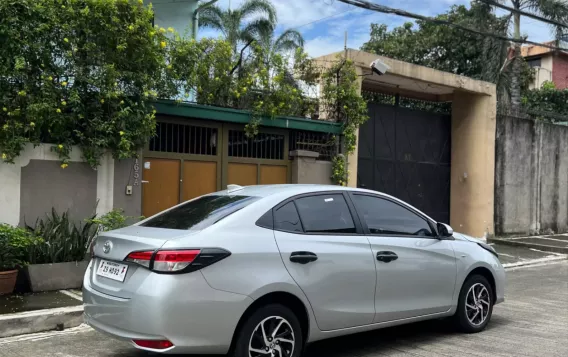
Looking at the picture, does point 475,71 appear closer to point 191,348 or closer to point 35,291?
point 35,291

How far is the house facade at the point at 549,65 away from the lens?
123 ft

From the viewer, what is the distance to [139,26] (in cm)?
855

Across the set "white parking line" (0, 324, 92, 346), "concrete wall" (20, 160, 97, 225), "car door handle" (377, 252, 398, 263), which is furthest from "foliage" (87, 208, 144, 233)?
"car door handle" (377, 252, 398, 263)

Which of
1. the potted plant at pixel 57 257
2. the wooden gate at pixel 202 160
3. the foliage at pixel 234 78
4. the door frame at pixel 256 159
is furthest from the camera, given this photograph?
the door frame at pixel 256 159

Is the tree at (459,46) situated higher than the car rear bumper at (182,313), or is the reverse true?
the tree at (459,46)

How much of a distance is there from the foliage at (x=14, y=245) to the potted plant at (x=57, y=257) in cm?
9

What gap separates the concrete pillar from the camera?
589 inches

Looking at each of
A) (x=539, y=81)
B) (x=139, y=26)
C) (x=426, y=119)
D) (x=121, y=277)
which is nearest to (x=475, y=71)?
(x=426, y=119)

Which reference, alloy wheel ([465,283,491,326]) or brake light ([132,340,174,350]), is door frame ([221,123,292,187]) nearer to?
alloy wheel ([465,283,491,326])

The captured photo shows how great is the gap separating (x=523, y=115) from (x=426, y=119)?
321 centimetres

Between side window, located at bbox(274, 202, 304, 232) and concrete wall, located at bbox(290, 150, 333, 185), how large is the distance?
6399 millimetres

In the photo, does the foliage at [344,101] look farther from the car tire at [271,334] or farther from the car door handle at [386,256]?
the car tire at [271,334]

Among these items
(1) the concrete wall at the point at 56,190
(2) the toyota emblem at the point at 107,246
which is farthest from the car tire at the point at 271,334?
(1) the concrete wall at the point at 56,190

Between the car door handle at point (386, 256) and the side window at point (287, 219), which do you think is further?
the car door handle at point (386, 256)
